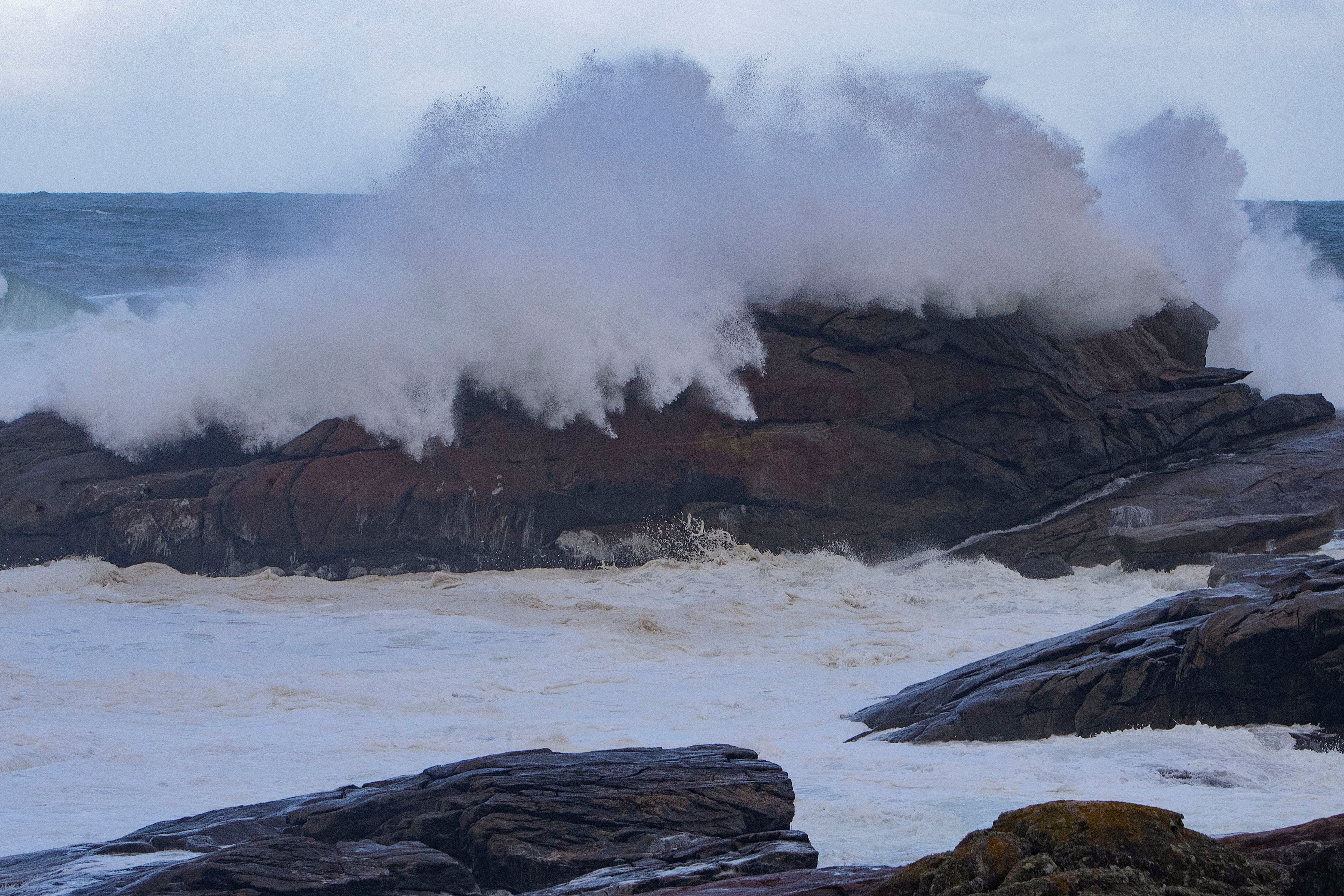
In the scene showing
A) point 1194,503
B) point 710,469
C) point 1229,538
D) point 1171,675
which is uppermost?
point 710,469

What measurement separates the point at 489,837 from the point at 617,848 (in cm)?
47

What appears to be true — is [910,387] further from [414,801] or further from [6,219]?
[6,219]

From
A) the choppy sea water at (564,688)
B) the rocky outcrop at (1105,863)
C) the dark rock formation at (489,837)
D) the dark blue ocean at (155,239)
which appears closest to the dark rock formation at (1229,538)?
the choppy sea water at (564,688)

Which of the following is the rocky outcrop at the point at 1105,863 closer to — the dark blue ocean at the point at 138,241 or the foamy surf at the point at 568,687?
the foamy surf at the point at 568,687

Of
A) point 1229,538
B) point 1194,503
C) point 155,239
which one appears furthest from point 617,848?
point 155,239

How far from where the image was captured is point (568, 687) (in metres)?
7.55

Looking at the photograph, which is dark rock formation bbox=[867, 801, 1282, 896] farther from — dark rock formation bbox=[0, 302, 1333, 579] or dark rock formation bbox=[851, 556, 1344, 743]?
dark rock formation bbox=[0, 302, 1333, 579]

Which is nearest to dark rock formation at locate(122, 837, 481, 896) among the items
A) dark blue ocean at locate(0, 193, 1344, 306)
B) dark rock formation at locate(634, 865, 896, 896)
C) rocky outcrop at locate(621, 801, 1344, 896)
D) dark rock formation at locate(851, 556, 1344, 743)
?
dark rock formation at locate(634, 865, 896, 896)

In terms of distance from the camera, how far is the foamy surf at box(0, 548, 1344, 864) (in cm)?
504

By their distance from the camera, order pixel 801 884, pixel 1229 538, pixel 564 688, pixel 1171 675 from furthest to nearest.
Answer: pixel 1229 538, pixel 564 688, pixel 1171 675, pixel 801 884

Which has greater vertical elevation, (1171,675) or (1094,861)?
(1094,861)

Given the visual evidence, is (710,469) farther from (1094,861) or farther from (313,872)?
(1094,861)

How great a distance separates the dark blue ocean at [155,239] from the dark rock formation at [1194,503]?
878 centimetres

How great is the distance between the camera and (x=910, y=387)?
1173cm
